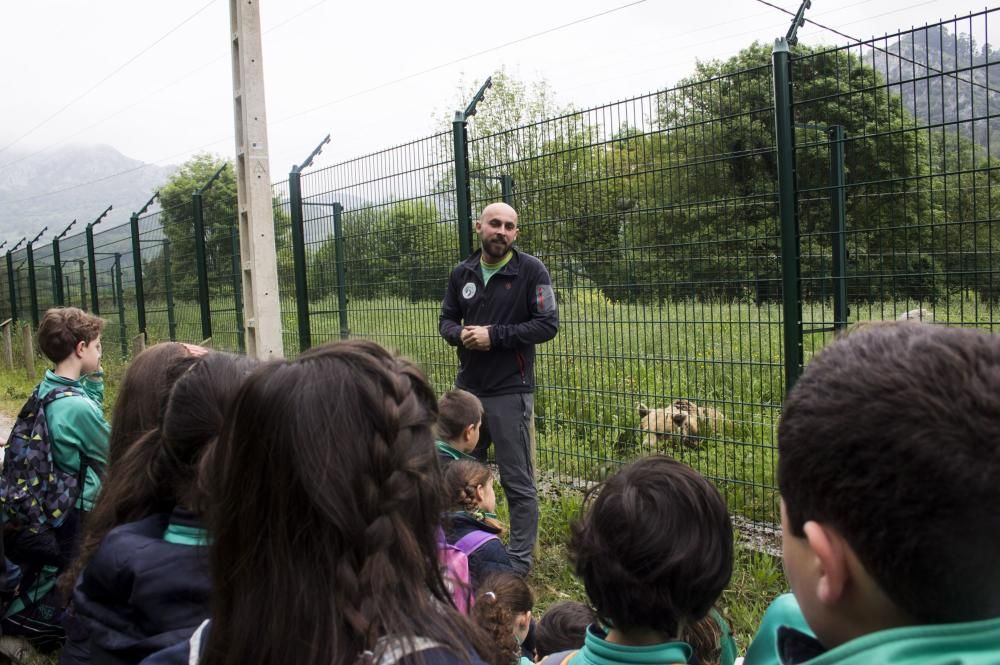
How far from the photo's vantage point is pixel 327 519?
4.03 feet

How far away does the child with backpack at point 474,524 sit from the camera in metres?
2.83

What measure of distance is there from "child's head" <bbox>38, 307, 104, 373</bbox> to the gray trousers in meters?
1.98

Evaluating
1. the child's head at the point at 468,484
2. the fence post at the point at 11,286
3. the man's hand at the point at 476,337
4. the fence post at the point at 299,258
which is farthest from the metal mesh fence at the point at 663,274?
the fence post at the point at 11,286

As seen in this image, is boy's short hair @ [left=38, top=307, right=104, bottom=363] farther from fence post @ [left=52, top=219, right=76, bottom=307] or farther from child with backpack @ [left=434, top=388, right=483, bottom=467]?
fence post @ [left=52, top=219, right=76, bottom=307]

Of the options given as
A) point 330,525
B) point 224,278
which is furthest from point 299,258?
point 330,525

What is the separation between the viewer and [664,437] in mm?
5082

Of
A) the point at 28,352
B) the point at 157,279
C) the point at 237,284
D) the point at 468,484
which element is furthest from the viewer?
the point at 28,352

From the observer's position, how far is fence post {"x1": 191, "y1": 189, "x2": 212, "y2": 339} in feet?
32.0

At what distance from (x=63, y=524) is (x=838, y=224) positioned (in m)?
3.74

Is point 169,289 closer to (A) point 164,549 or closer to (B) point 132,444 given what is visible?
(B) point 132,444

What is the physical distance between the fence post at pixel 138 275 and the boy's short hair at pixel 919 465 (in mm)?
12321

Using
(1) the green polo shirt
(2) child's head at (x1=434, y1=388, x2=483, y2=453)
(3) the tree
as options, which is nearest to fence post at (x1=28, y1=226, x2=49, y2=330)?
(3) the tree

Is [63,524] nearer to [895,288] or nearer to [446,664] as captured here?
[446,664]

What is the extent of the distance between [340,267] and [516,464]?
2.97 metres
